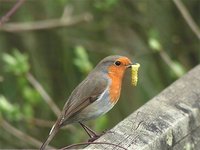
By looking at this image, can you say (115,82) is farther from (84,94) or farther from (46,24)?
(46,24)

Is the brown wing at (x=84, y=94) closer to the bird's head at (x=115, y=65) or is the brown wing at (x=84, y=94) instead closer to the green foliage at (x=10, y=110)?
the bird's head at (x=115, y=65)

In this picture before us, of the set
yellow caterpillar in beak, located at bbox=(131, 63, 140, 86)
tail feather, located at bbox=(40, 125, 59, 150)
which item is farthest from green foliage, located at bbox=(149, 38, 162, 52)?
tail feather, located at bbox=(40, 125, 59, 150)

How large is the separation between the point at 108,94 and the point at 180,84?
0.71 meters

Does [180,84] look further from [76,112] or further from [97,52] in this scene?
[97,52]

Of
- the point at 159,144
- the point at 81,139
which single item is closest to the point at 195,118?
the point at 159,144

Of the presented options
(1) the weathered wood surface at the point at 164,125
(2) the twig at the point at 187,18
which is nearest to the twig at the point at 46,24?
(2) the twig at the point at 187,18

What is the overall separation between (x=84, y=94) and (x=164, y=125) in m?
1.11

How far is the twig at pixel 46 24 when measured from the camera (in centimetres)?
665

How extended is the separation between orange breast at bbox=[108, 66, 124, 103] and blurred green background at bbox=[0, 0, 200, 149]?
223 centimetres

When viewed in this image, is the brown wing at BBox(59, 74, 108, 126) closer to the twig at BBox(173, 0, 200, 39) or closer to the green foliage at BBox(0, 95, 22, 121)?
the green foliage at BBox(0, 95, 22, 121)

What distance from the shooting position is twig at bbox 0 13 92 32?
665cm

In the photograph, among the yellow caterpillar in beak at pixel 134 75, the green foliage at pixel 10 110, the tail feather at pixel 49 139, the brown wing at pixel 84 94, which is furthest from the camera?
the green foliage at pixel 10 110

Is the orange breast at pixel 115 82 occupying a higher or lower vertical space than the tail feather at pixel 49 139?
lower

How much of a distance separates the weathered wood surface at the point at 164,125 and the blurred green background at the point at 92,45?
3110mm
